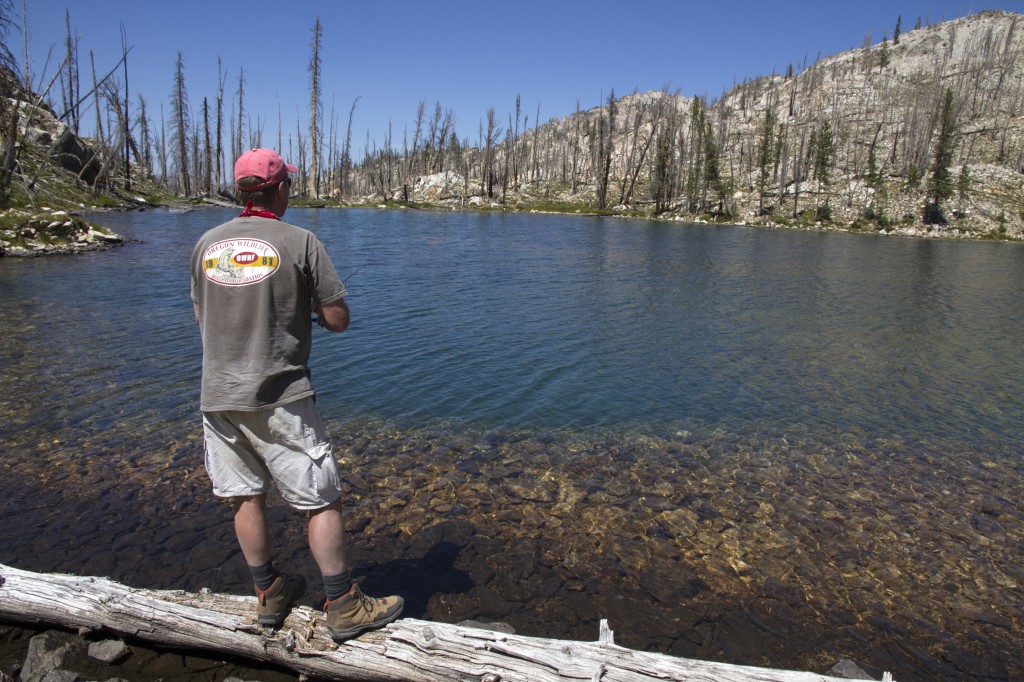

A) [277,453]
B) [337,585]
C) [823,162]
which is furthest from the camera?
[823,162]

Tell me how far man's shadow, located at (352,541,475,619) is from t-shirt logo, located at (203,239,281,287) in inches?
140

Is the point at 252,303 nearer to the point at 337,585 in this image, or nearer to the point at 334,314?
the point at 334,314

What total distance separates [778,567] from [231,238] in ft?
21.4

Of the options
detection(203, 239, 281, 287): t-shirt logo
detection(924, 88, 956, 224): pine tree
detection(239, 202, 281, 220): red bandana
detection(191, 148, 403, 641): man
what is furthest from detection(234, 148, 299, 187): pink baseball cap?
detection(924, 88, 956, 224): pine tree

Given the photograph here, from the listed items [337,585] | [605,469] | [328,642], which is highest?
[337,585]

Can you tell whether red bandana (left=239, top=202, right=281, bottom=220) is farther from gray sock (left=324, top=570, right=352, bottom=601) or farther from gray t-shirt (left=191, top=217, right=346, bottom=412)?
gray sock (left=324, top=570, right=352, bottom=601)

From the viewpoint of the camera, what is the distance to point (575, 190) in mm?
125375

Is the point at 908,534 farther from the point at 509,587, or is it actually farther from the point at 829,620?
the point at 509,587

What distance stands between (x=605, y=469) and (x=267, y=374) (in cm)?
626

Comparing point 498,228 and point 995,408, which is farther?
point 498,228

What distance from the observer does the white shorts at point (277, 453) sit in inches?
151

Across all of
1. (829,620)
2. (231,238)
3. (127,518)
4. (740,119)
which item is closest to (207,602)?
(231,238)

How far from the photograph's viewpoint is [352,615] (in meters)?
4.11

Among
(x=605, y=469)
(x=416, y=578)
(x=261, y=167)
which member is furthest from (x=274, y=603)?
(x=605, y=469)
